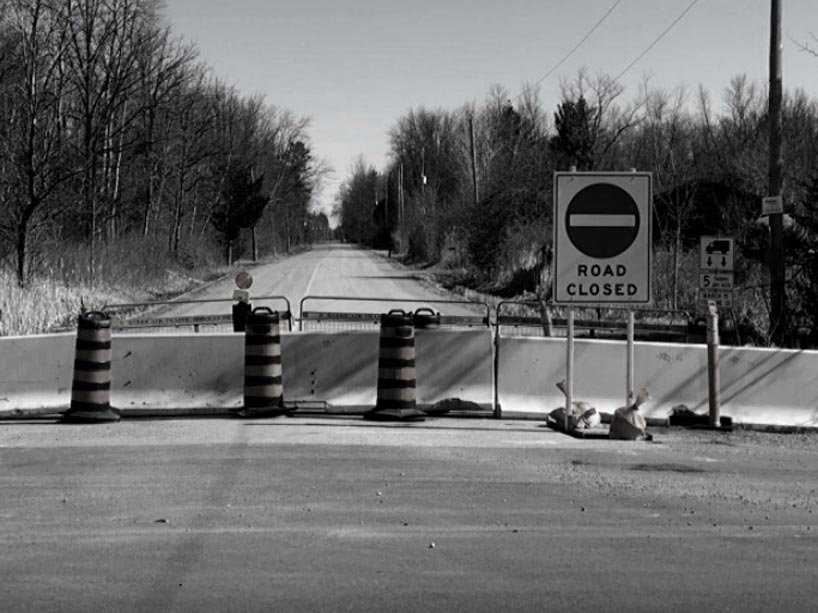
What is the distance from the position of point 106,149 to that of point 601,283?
2797cm

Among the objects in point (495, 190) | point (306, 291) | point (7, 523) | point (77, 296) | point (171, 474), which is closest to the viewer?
point (7, 523)

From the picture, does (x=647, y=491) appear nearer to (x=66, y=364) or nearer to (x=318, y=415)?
(x=318, y=415)

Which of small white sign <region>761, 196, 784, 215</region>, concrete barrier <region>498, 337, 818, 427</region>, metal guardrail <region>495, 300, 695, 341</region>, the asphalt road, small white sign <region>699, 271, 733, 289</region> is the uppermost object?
small white sign <region>761, 196, 784, 215</region>

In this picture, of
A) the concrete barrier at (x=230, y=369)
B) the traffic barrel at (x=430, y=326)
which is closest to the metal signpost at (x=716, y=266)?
the traffic barrel at (x=430, y=326)

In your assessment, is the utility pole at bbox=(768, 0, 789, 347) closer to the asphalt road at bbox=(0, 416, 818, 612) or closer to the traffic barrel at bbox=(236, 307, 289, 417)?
the asphalt road at bbox=(0, 416, 818, 612)

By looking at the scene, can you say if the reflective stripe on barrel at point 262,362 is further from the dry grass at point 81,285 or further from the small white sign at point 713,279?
the small white sign at point 713,279

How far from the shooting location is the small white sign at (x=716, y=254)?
19.2 meters

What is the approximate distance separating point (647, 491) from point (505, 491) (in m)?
1.15

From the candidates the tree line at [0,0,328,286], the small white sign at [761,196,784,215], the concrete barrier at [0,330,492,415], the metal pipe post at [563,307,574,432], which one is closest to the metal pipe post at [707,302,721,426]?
the metal pipe post at [563,307,574,432]

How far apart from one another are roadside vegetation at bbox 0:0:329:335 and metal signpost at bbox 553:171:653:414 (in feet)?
53.7

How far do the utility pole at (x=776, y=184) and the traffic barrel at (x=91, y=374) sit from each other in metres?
12.2

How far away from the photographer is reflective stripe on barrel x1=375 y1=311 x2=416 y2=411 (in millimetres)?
12094

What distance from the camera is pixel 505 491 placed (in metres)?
8.66

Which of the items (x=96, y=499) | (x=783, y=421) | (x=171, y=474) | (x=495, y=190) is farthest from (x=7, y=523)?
(x=495, y=190)
